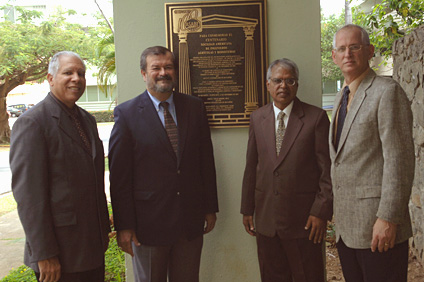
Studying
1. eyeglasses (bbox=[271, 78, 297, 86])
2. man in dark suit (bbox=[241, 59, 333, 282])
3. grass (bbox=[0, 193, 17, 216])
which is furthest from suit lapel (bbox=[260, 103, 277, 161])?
grass (bbox=[0, 193, 17, 216])

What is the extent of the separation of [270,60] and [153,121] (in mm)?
1291

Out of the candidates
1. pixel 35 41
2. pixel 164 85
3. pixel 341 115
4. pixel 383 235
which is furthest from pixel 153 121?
pixel 35 41

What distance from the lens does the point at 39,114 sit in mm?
2270

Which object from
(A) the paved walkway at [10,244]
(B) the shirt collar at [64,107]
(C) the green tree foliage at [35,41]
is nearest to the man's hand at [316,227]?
(B) the shirt collar at [64,107]

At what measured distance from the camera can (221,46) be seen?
3.45 m

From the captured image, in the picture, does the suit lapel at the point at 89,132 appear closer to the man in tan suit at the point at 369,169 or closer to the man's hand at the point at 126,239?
the man's hand at the point at 126,239

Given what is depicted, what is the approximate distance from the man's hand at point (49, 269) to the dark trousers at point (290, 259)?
146cm

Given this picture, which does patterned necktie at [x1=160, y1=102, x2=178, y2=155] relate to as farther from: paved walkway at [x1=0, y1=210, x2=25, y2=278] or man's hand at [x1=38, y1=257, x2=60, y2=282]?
paved walkway at [x1=0, y1=210, x2=25, y2=278]

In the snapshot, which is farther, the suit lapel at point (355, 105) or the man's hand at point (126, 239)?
the man's hand at point (126, 239)

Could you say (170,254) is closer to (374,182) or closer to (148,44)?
(374,182)

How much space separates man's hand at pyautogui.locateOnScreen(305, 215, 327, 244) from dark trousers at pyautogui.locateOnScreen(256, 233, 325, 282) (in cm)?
6

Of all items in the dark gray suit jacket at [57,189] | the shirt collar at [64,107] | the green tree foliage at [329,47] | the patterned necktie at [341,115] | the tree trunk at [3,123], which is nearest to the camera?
the dark gray suit jacket at [57,189]

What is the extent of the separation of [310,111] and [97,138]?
1.54 meters

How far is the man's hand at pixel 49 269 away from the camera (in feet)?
7.16
